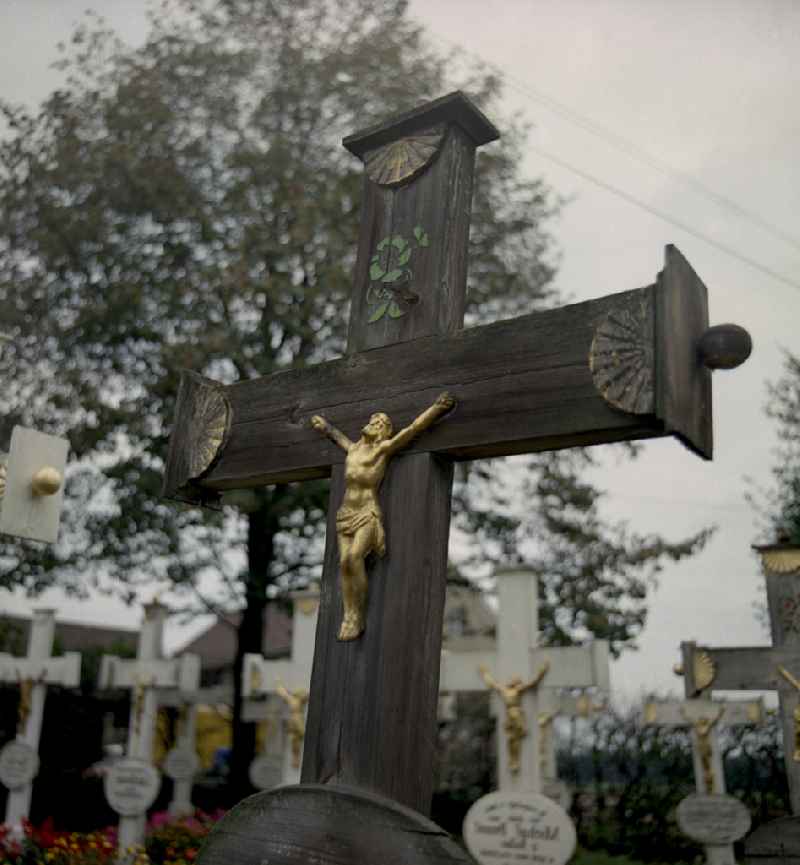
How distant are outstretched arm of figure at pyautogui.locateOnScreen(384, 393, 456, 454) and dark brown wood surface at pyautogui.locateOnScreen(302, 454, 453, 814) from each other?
5cm

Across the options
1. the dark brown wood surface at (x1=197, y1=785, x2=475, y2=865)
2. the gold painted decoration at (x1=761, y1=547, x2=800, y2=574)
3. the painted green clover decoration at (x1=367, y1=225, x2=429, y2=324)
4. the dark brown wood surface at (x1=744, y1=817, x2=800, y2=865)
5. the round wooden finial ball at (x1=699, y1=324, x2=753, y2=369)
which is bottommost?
the dark brown wood surface at (x1=744, y1=817, x2=800, y2=865)

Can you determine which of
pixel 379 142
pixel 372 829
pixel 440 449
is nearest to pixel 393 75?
pixel 379 142

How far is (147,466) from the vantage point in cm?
1239

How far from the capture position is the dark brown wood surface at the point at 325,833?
7.76ft

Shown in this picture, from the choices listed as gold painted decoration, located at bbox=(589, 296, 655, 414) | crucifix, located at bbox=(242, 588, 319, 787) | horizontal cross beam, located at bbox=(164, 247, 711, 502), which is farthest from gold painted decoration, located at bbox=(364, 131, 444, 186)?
crucifix, located at bbox=(242, 588, 319, 787)

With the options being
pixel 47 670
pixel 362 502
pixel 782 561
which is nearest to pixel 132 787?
pixel 47 670

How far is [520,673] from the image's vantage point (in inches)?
387

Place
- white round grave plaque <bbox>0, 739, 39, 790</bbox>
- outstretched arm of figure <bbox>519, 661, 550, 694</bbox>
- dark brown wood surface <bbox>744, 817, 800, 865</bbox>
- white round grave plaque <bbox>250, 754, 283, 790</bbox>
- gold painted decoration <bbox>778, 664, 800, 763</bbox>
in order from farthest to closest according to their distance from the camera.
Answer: white round grave plaque <bbox>250, 754, 283, 790</bbox>
white round grave plaque <bbox>0, 739, 39, 790</bbox>
outstretched arm of figure <bbox>519, 661, 550, 694</bbox>
gold painted decoration <bbox>778, 664, 800, 763</bbox>
dark brown wood surface <bbox>744, 817, 800, 865</bbox>

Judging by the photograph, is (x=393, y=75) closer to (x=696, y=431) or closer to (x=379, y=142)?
(x=379, y=142)

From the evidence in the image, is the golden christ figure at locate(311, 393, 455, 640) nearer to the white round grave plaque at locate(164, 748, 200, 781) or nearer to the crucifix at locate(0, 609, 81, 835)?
the crucifix at locate(0, 609, 81, 835)

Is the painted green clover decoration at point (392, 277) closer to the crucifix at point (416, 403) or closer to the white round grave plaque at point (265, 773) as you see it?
the crucifix at point (416, 403)

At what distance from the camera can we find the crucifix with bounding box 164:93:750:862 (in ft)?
8.48

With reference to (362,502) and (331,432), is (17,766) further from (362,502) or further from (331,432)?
(362,502)

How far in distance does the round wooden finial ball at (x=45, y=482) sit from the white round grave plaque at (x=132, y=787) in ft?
21.6
